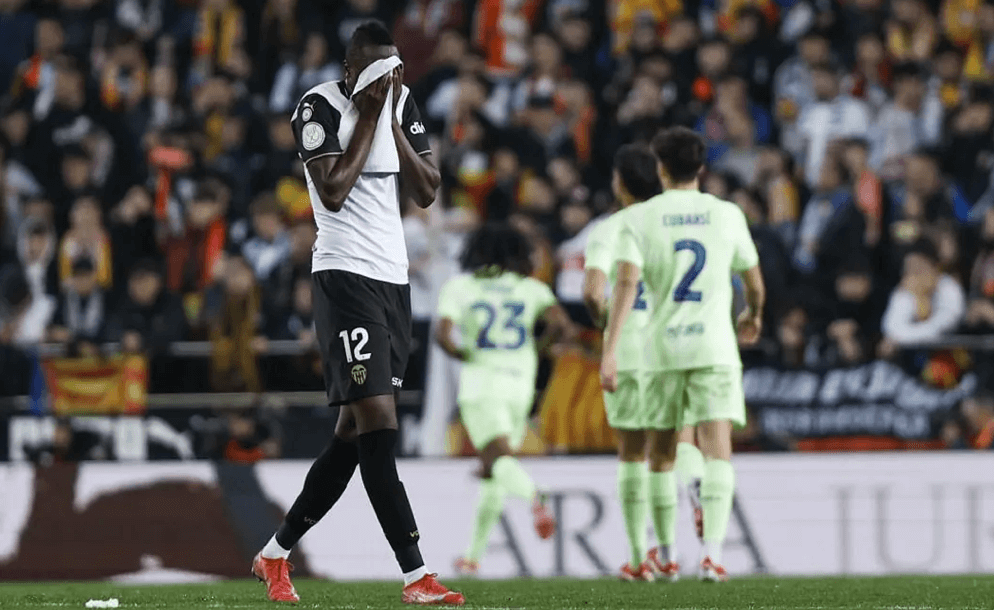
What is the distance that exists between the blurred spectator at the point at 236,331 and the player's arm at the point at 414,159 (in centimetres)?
710

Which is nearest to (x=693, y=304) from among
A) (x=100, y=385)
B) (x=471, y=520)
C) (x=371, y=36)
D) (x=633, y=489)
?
(x=633, y=489)

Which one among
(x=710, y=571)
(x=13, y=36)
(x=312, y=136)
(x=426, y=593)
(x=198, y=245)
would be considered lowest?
(x=710, y=571)

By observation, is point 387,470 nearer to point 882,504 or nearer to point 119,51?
point 882,504

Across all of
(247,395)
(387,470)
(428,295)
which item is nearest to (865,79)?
(428,295)

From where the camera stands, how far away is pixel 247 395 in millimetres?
13836

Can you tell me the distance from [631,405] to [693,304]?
2.14ft

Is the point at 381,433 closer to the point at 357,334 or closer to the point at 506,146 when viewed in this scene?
the point at 357,334

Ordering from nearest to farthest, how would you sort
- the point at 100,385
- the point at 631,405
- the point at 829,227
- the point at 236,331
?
the point at 631,405 → the point at 100,385 → the point at 236,331 → the point at 829,227

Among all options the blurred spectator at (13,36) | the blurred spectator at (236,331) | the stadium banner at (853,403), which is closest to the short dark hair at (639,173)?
the stadium banner at (853,403)

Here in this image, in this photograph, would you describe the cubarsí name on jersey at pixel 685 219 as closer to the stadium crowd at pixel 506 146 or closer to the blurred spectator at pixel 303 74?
the stadium crowd at pixel 506 146

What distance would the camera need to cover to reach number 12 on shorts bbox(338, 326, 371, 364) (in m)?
6.77

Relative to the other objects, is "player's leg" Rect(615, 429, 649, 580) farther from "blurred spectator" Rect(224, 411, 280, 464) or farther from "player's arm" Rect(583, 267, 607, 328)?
"blurred spectator" Rect(224, 411, 280, 464)

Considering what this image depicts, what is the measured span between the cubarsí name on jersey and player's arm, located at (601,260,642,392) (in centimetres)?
27

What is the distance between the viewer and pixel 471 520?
12.2 meters
